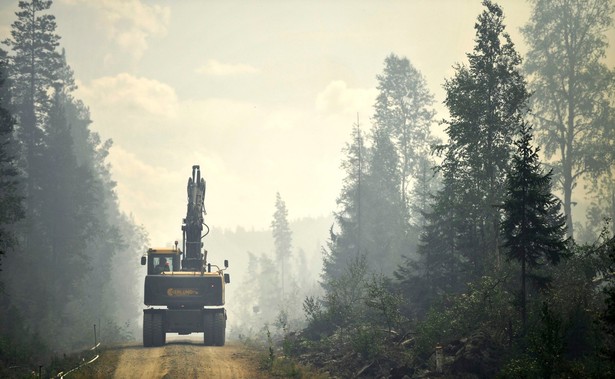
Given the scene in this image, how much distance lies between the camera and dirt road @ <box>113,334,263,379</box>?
2197cm

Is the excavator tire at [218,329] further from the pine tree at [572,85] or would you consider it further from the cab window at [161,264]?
the pine tree at [572,85]

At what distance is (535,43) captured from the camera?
43281 mm

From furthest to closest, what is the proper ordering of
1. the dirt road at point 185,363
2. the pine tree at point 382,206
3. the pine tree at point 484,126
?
the pine tree at point 382,206 < the pine tree at point 484,126 < the dirt road at point 185,363

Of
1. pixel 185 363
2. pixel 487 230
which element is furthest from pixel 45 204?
pixel 487 230

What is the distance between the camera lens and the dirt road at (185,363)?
72.1ft

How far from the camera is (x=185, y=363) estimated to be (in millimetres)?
23672

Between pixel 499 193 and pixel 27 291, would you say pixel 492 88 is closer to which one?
pixel 499 193

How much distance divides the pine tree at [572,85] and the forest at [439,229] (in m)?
0.10

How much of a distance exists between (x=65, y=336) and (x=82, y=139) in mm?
34666

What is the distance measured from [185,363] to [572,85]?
32536 millimetres

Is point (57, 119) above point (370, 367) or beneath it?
above

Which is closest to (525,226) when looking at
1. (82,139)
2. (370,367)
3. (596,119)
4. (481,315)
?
(481,315)

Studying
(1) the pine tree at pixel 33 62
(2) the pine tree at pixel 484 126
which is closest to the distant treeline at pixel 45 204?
(1) the pine tree at pixel 33 62

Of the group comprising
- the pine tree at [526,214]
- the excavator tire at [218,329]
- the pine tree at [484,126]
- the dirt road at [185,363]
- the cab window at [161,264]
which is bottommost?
the dirt road at [185,363]
